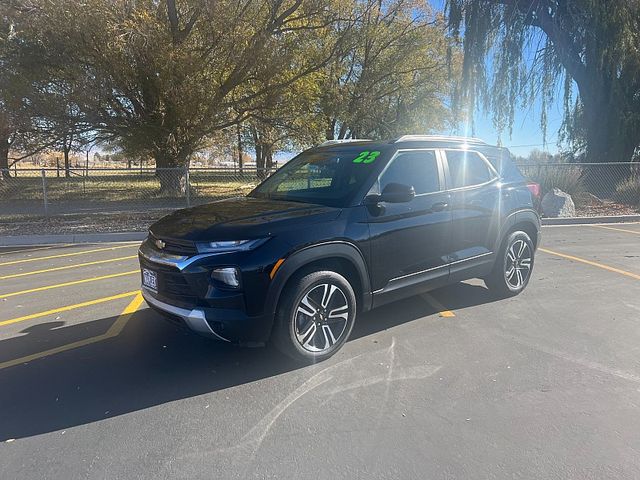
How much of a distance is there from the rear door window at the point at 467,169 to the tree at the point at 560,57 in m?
12.4

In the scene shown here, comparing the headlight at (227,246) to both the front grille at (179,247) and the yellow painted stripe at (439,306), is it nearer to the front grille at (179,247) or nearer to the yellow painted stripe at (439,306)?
the front grille at (179,247)

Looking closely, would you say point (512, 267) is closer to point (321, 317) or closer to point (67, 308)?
point (321, 317)

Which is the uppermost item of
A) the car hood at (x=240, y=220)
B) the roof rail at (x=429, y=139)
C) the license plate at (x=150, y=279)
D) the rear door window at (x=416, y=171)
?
the roof rail at (x=429, y=139)

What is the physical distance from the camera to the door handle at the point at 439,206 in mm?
4543

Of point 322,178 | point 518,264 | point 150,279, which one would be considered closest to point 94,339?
point 150,279

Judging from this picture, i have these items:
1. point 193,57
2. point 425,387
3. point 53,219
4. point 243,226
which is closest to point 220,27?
point 193,57

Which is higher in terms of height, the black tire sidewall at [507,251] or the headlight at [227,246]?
the headlight at [227,246]

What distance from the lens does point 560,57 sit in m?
16.3

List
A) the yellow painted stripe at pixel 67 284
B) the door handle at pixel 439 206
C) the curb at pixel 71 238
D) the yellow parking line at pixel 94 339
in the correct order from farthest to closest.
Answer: the curb at pixel 71 238 → the yellow painted stripe at pixel 67 284 → the door handle at pixel 439 206 → the yellow parking line at pixel 94 339

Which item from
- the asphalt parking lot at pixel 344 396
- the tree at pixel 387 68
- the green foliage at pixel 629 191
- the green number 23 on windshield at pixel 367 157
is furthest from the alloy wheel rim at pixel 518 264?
the tree at pixel 387 68

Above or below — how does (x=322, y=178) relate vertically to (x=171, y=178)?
below

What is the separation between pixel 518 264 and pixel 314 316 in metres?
3.06

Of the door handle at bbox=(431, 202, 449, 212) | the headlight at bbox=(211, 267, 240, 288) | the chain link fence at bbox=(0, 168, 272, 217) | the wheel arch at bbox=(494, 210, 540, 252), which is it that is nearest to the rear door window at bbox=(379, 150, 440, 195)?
the door handle at bbox=(431, 202, 449, 212)

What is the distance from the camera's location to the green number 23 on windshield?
4.36 meters
